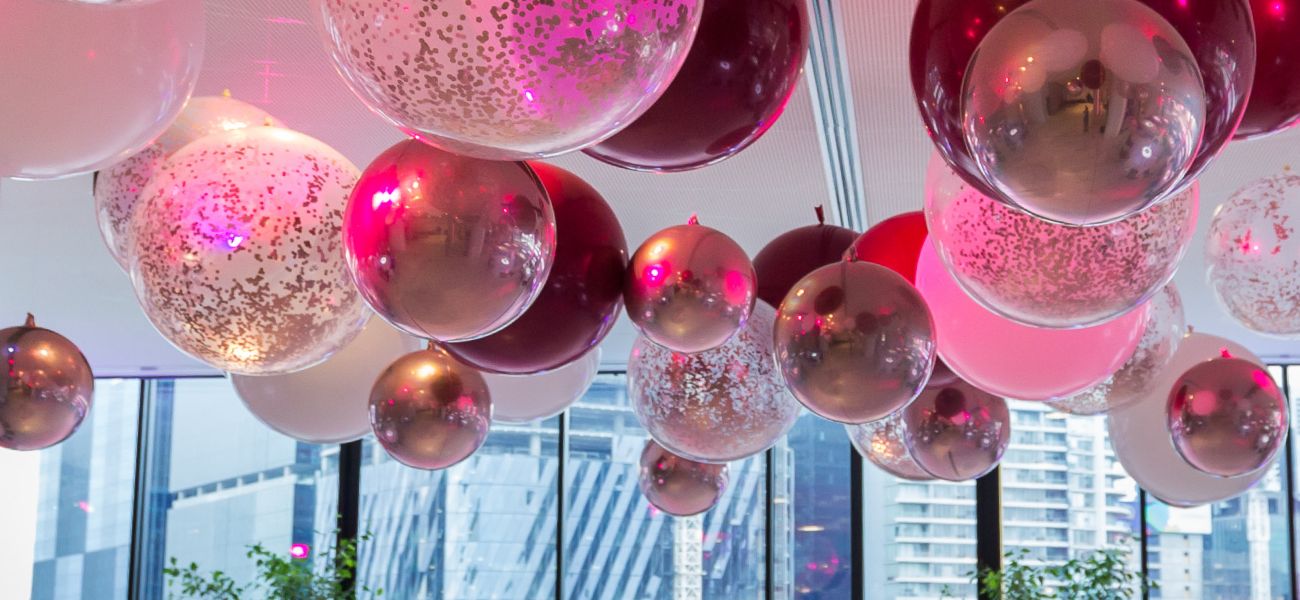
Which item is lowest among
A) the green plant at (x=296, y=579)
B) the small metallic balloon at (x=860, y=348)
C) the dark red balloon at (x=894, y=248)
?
the green plant at (x=296, y=579)

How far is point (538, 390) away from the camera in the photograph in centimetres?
348

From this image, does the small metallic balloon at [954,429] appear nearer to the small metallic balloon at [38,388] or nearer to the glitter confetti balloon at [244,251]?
the glitter confetti balloon at [244,251]

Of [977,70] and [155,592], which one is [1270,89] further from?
[155,592]

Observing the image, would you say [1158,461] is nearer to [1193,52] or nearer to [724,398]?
[724,398]

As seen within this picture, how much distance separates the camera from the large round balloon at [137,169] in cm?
225

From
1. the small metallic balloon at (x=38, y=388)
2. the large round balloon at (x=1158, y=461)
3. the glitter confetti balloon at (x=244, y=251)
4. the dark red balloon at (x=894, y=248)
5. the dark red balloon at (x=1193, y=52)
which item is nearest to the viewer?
the dark red balloon at (x=1193, y=52)

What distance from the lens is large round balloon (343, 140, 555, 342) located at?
146 centimetres

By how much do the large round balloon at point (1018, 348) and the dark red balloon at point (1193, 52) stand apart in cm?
99

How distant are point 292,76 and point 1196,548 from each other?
6303mm

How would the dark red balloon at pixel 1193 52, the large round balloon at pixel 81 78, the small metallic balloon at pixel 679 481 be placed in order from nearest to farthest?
the dark red balloon at pixel 1193 52 < the large round balloon at pixel 81 78 < the small metallic balloon at pixel 679 481

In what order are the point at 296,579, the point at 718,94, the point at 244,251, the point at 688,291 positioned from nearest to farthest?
the point at 718,94 < the point at 244,251 < the point at 688,291 < the point at 296,579

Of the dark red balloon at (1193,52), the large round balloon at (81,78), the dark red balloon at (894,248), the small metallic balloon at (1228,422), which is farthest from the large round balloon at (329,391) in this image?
the dark red balloon at (1193,52)

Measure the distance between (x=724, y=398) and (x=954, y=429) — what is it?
667 mm

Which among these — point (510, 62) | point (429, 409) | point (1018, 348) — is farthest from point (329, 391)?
point (510, 62)
